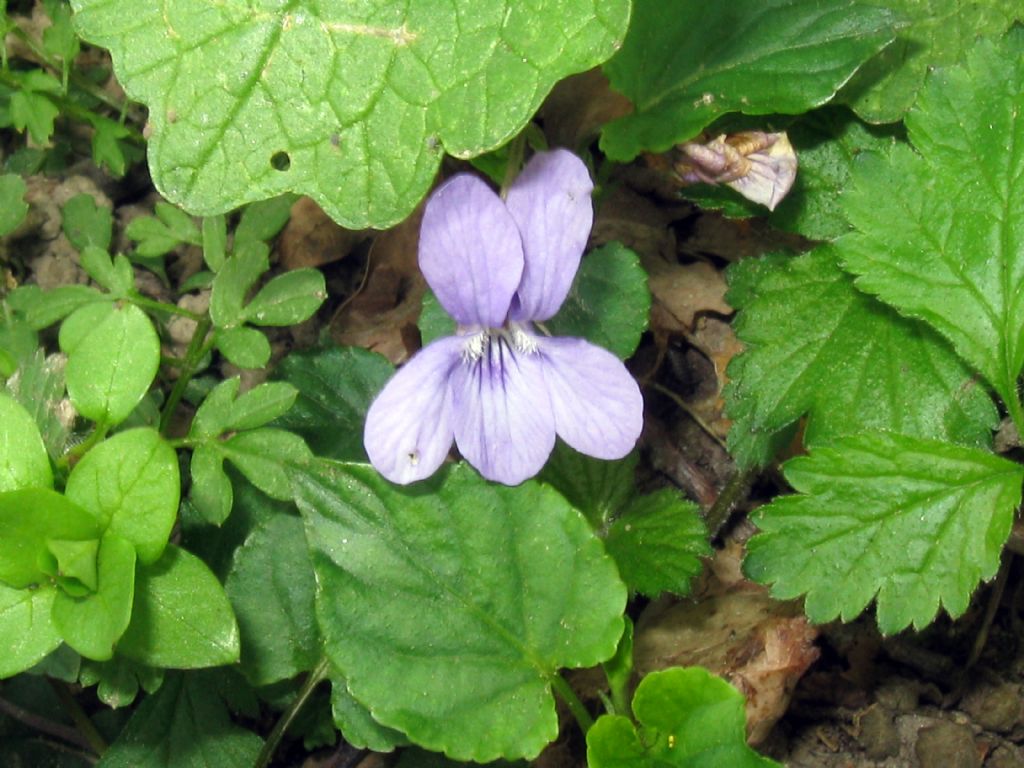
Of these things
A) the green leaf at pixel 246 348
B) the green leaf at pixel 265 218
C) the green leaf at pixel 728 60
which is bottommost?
the green leaf at pixel 246 348

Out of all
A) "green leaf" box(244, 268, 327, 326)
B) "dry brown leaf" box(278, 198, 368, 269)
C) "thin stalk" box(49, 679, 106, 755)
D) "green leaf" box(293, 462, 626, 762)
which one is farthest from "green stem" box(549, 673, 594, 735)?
"dry brown leaf" box(278, 198, 368, 269)

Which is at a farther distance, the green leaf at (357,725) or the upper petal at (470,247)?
the green leaf at (357,725)

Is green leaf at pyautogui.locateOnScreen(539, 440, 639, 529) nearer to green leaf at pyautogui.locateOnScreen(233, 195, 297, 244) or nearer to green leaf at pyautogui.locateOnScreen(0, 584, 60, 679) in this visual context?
green leaf at pyautogui.locateOnScreen(233, 195, 297, 244)

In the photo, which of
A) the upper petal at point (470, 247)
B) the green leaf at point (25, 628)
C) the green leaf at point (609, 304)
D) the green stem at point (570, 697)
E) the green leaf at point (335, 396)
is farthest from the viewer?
the green leaf at point (335, 396)

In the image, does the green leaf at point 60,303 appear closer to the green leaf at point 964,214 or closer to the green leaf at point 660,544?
the green leaf at point 660,544

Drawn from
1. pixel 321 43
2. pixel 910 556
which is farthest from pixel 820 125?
pixel 321 43

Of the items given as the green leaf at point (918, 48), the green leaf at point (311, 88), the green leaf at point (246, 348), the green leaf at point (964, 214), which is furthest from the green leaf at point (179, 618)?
the green leaf at point (918, 48)

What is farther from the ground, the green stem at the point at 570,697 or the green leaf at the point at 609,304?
the green leaf at the point at 609,304

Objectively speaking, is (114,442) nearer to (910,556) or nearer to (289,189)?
(289,189)
